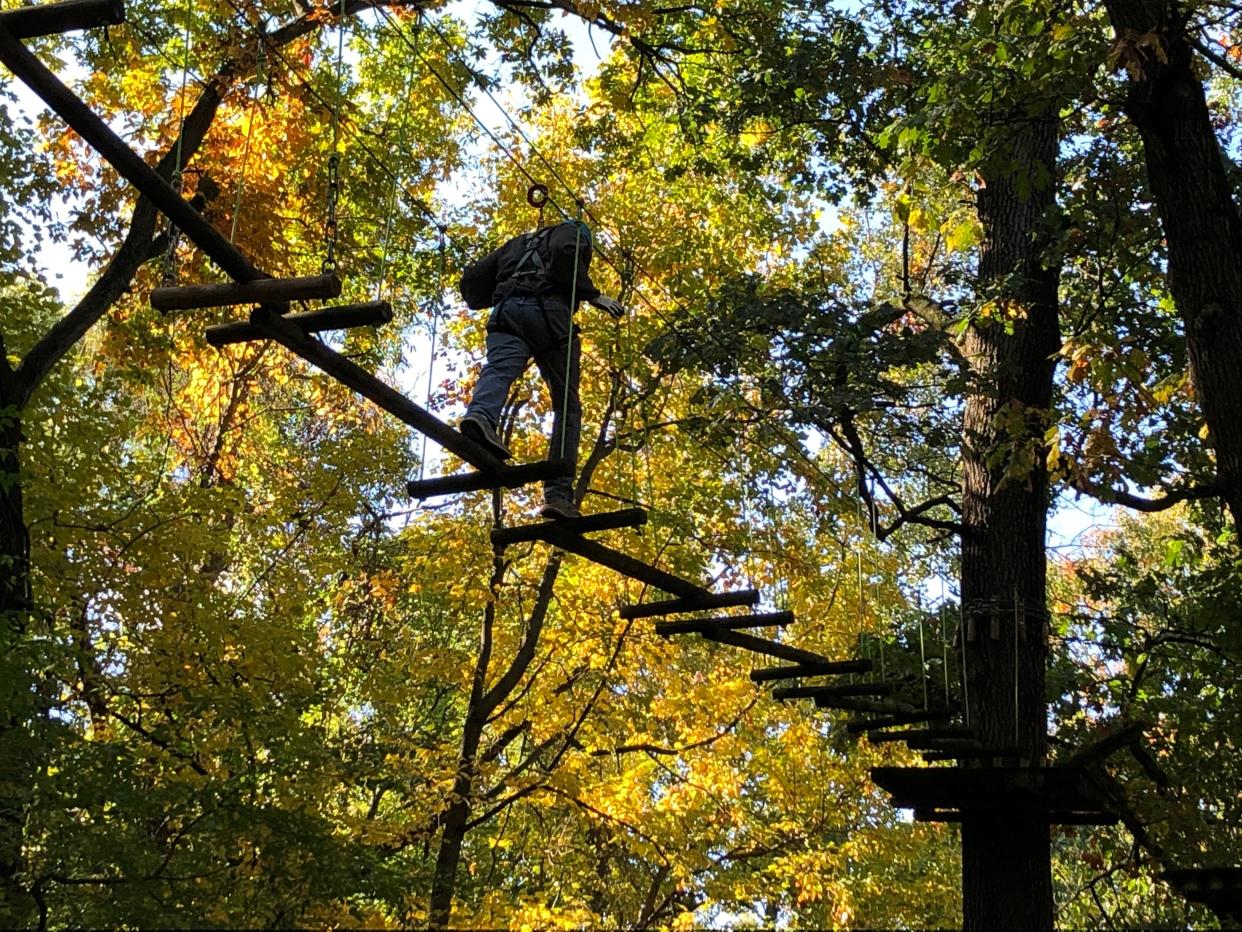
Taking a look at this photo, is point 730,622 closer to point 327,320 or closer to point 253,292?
point 327,320

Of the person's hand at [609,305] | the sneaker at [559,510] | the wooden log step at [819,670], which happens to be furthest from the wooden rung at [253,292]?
the wooden log step at [819,670]

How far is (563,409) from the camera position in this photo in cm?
552

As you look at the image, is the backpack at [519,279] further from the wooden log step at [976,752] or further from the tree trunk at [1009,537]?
the wooden log step at [976,752]

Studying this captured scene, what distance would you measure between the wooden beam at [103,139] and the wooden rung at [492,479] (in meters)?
1.39

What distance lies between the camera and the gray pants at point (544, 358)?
5359mm

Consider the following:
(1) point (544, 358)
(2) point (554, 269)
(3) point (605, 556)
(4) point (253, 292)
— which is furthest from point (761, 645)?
(4) point (253, 292)

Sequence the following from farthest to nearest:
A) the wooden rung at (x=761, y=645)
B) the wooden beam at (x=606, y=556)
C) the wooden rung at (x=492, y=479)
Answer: the wooden rung at (x=761, y=645) < the wooden beam at (x=606, y=556) < the wooden rung at (x=492, y=479)

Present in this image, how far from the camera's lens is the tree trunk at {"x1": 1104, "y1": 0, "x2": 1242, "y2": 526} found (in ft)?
17.6

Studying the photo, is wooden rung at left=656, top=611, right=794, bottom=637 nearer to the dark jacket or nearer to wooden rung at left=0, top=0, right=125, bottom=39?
the dark jacket

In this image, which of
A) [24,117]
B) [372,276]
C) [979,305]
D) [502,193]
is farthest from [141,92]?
[979,305]

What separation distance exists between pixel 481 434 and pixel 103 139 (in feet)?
6.05

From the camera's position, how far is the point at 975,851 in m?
7.32

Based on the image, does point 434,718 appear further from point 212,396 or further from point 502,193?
point 502,193

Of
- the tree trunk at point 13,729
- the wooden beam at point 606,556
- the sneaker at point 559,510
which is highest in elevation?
the sneaker at point 559,510
